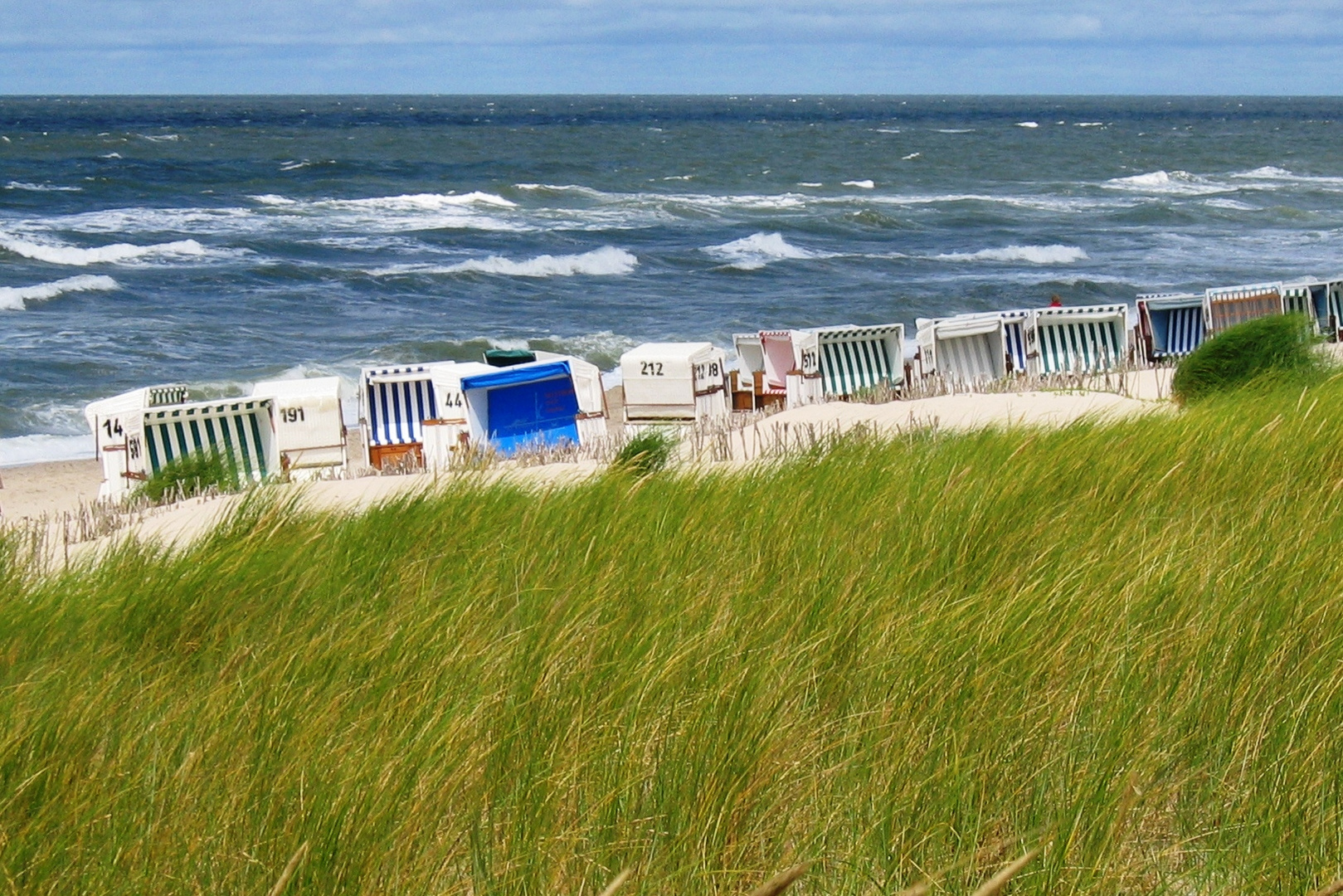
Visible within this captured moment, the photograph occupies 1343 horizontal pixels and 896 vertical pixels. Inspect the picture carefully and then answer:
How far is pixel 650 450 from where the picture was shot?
27.5 feet

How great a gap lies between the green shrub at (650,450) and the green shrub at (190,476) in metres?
2.61

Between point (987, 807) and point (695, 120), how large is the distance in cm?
12186

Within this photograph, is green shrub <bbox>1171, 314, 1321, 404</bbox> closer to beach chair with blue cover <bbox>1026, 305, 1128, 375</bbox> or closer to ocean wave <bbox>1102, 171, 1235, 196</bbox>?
beach chair with blue cover <bbox>1026, 305, 1128, 375</bbox>

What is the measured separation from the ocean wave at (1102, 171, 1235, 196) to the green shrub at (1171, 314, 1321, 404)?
4157 centimetres

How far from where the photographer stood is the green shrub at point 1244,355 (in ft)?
32.3

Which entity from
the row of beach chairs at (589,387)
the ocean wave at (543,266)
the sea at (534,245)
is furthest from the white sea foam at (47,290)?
the row of beach chairs at (589,387)

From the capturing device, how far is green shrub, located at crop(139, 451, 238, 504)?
30.7 feet

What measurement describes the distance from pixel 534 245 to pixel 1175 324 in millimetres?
20630

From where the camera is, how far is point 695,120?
121 metres

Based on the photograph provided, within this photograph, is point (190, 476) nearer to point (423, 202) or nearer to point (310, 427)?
point (310, 427)

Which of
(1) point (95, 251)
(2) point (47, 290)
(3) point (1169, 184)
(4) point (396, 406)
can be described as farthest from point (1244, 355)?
(3) point (1169, 184)

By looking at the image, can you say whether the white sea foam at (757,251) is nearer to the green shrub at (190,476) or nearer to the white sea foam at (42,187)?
the green shrub at (190,476)

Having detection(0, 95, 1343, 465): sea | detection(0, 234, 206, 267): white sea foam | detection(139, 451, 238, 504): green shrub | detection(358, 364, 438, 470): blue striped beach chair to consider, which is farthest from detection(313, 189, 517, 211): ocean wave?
detection(139, 451, 238, 504): green shrub

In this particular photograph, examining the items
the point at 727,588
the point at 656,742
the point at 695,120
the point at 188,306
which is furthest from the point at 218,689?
the point at 695,120
